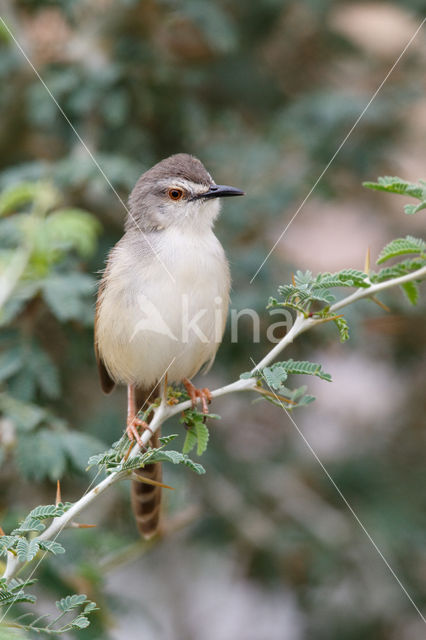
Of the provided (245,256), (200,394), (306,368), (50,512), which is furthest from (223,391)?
(245,256)

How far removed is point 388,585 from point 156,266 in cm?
312

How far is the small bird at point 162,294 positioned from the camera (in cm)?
336

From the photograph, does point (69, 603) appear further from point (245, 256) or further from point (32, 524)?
point (245, 256)

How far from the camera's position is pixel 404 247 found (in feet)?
7.84

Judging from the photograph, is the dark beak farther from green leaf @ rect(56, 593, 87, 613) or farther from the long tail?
green leaf @ rect(56, 593, 87, 613)

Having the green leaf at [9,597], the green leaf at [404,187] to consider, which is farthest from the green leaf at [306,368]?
the green leaf at [9,597]

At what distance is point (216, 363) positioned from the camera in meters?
4.79

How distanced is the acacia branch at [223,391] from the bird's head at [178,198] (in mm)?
1511

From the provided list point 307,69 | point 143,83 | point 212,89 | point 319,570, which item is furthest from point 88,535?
point 307,69

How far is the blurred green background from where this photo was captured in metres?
4.53

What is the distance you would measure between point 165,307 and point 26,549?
152 cm

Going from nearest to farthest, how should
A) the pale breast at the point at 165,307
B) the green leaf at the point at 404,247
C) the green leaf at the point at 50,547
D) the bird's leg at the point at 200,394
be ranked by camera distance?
the green leaf at the point at 50,547 < the green leaf at the point at 404,247 < the bird's leg at the point at 200,394 < the pale breast at the point at 165,307

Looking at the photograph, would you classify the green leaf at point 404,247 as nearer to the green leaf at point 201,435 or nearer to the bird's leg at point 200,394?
the green leaf at point 201,435

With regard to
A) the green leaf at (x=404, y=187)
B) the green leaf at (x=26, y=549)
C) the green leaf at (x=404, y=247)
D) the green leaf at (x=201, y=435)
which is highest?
the green leaf at (x=404, y=187)
